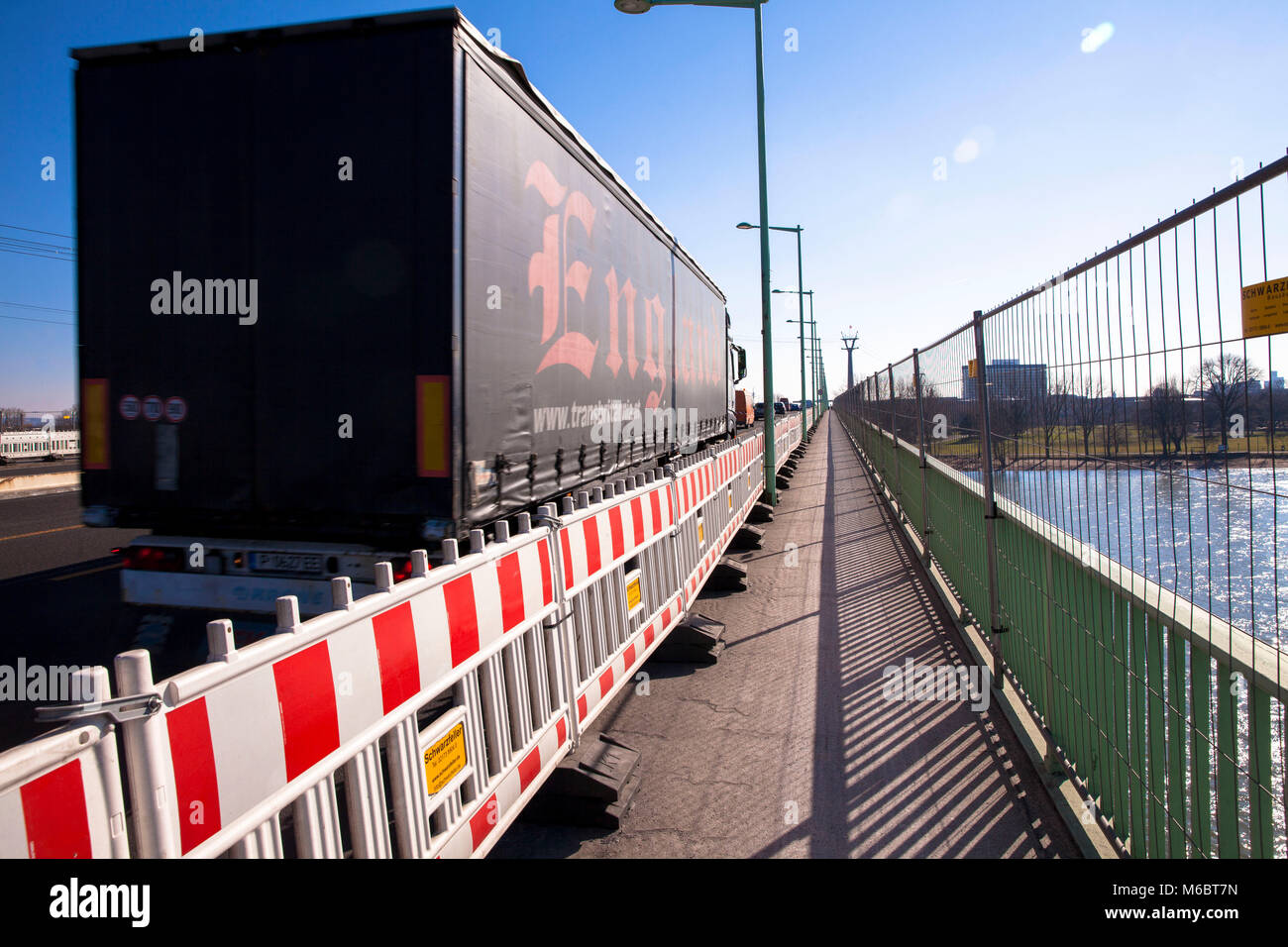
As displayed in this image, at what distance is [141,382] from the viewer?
5.34 m

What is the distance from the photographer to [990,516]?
A: 5.29 m

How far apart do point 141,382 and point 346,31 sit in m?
2.74

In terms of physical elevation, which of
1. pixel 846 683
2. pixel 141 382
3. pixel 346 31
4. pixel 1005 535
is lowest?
pixel 846 683

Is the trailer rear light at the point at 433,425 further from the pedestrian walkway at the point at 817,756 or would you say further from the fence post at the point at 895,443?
the fence post at the point at 895,443

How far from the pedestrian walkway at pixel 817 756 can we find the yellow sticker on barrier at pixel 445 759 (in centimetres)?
87

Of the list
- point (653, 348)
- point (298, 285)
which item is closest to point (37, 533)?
point (653, 348)

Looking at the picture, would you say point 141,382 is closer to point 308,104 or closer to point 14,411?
point 308,104

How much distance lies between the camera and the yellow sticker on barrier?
8.90 ft

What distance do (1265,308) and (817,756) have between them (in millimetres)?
3160

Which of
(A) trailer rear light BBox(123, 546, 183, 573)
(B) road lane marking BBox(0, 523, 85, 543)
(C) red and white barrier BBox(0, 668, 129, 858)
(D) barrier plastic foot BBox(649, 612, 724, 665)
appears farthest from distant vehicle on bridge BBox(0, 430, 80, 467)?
(C) red and white barrier BBox(0, 668, 129, 858)

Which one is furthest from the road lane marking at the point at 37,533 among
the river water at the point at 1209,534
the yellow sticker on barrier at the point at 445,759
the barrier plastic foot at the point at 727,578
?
the river water at the point at 1209,534

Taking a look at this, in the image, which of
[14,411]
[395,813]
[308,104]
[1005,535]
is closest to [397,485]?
[308,104]

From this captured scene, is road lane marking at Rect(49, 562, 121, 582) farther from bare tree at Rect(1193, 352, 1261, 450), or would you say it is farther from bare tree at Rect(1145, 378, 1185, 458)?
bare tree at Rect(1193, 352, 1261, 450)

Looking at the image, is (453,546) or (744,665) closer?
(453,546)
